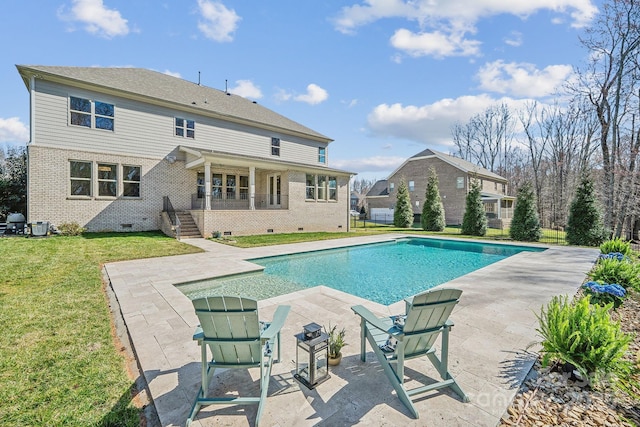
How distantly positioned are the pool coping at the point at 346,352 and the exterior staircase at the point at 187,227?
6.65 meters

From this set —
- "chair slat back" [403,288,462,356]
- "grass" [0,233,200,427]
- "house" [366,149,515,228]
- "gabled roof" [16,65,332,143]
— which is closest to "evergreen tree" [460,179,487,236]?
"house" [366,149,515,228]

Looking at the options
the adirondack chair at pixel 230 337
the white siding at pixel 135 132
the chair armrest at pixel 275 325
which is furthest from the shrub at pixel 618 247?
the white siding at pixel 135 132

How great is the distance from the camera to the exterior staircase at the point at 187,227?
1440 centimetres

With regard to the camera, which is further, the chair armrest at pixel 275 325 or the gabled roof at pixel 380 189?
the gabled roof at pixel 380 189

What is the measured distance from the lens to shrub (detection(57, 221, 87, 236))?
12710 millimetres

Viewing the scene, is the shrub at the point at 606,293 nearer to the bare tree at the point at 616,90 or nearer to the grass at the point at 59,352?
the grass at the point at 59,352

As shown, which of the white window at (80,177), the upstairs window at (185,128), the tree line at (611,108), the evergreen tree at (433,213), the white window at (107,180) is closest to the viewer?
the white window at (80,177)

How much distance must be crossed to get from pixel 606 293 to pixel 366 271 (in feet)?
19.5

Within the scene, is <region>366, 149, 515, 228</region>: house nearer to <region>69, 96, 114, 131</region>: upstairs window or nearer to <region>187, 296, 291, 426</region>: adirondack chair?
<region>69, 96, 114, 131</region>: upstairs window

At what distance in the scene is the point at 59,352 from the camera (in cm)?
351

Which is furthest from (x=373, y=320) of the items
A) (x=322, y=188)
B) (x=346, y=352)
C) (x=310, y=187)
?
(x=322, y=188)

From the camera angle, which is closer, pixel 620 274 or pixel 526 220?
pixel 620 274

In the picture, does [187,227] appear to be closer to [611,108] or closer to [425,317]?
[425,317]

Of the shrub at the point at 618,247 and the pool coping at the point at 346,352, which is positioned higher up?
the shrub at the point at 618,247
